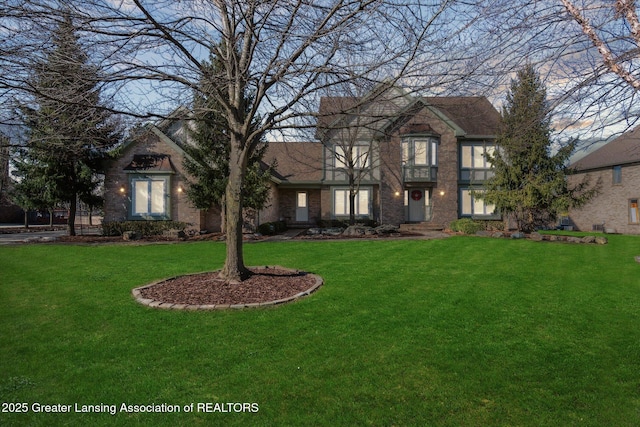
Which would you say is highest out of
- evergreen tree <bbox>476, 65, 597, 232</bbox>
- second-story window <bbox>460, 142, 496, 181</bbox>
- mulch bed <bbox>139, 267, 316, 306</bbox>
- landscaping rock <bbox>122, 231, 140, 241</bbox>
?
second-story window <bbox>460, 142, 496, 181</bbox>

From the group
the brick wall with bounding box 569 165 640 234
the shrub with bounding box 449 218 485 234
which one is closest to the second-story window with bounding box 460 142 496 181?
the shrub with bounding box 449 218 485 234

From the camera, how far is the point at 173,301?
660 cm

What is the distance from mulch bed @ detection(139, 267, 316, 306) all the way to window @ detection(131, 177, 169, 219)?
13296 mm

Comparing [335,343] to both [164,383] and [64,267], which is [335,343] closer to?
[164,383]

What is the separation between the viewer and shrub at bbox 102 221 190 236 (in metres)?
20.0

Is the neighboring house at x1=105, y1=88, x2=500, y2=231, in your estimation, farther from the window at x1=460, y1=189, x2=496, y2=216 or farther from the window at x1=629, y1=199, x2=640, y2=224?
the window at x1=629, y1=199, x2=640, y2=224

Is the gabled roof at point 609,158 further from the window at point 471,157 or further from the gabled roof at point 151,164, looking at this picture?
the gabled roof at point 151,164

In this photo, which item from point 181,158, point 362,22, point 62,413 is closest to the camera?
point 62,413

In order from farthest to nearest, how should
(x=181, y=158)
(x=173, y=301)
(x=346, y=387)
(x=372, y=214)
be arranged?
1. (x=372, y=214)
2. (x=181, y=158)
3. (x=173, y=301)
4. (x=346, y=387)

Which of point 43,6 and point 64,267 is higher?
point 43,6

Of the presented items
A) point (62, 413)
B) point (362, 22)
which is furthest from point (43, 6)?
point (62, 413)

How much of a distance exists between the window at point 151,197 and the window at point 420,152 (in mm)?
14534

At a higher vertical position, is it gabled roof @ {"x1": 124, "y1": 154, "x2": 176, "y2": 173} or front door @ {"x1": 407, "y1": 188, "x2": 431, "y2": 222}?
gabled roof @ {"x1": 124, "y1": 154, "x2": 176, "y2": 173}

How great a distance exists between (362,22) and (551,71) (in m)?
2.64
